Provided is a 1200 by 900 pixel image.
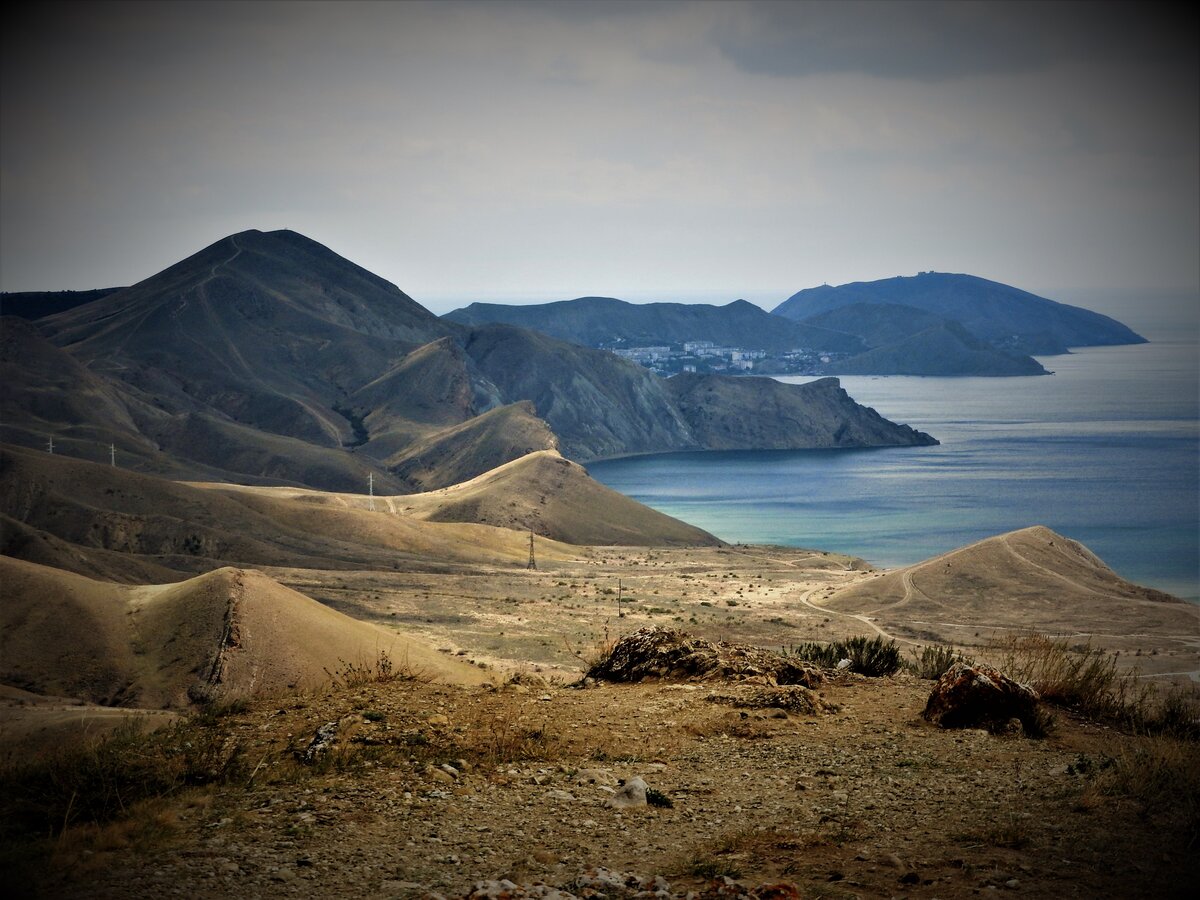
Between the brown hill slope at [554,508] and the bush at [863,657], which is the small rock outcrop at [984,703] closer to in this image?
the bush at [863,657]


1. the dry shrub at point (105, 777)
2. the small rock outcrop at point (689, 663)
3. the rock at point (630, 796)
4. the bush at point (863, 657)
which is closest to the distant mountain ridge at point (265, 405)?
the bush at point (863, 657)

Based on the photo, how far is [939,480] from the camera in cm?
13362

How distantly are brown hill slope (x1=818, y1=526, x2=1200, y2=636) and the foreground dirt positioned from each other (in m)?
38.7

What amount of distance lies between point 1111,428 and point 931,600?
150m

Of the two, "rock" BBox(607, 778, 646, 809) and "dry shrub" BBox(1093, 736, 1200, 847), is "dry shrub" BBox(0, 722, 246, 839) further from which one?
"dry shrub" BBox(1093, 736, 1200, 847)

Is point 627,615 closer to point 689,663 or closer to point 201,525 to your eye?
point 201,525

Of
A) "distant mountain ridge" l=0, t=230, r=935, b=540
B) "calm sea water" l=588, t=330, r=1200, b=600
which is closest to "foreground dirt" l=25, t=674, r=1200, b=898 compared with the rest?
"calm sea water" l=588, t=330, r=1200, b=600

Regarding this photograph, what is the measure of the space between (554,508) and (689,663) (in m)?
84.7

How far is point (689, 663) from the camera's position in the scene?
455 inches

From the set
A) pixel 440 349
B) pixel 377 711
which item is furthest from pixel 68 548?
pixel 440 349

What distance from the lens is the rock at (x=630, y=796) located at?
7465 mm

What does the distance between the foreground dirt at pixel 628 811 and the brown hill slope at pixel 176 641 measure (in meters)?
13.5

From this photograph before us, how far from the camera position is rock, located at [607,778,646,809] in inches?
294

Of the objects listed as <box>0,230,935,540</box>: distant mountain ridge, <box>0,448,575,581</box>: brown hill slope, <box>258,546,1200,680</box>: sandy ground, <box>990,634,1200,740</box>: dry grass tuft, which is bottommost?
<box>258,546,1200,680</box>: sandy ground
